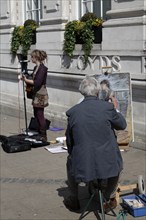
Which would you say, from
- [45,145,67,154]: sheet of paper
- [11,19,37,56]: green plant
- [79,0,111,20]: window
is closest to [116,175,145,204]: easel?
[45,145,67,154]: sheet of paper

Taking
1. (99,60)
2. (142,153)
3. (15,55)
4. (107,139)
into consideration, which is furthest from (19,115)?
(107,139)

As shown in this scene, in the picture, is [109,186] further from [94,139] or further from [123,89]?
[123,89]

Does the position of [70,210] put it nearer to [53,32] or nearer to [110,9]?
[110,9]

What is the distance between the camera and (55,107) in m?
10.8

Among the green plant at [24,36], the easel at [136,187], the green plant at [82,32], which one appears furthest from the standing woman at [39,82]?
the easel at [136,187]

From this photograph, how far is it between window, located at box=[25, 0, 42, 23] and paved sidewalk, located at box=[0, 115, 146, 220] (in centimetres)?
468

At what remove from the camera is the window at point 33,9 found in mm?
11844

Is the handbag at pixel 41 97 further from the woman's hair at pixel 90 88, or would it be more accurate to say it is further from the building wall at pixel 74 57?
the woman's hair at pixel 90 88

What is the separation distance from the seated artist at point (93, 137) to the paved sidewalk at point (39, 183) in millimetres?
741

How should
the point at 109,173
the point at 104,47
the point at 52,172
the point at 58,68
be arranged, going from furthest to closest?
the point at 58,68, the point at 104,47, the point at 52,172, the point at 109,173

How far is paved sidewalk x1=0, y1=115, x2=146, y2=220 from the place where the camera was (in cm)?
536

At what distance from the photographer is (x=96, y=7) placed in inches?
388

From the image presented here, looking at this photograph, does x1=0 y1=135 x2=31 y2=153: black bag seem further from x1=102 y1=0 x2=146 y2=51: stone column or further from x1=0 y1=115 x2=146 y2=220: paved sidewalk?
x1=102 y1=0 x2=146 y2=51: stone column

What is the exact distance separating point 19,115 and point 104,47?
4.13 meters
